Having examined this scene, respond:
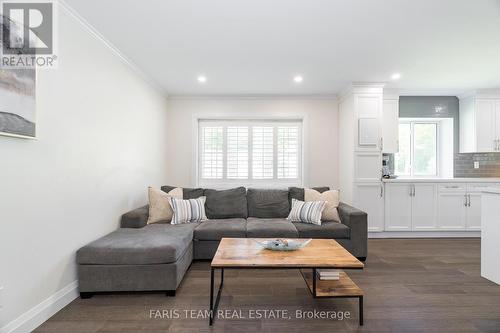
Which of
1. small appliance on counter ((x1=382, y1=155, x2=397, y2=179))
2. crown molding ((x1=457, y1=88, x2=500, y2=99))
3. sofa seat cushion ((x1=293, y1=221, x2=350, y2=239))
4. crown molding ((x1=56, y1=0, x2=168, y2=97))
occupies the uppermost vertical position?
crown molding ((x1=56, y1=0, x2=168, y2=97))

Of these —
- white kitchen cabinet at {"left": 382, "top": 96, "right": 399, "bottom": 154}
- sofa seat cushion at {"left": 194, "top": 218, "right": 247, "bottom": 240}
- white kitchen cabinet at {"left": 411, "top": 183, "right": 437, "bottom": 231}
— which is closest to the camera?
sofa seat cushion at {"left": 194, "top": 218, "right": 247, "bottom": 240}

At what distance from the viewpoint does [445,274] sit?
9.63 feet

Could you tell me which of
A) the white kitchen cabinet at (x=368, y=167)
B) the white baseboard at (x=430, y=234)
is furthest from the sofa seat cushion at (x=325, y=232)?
the white baseboard at (x=430, y=234)

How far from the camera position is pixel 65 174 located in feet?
7.29

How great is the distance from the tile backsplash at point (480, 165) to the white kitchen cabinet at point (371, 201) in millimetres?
1911

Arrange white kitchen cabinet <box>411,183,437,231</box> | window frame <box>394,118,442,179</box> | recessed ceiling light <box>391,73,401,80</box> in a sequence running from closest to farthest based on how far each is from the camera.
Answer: recessed ceiling light <box>391,73,401,80</box>, white kitchen cabinet <box>411,183,437,231</box>, window frame <box>394,118,442,179</box>

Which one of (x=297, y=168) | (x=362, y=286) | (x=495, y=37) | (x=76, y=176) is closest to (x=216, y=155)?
(x=297, y=168)

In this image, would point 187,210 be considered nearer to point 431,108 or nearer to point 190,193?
point 190,193

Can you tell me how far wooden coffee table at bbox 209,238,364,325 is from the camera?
195 cm

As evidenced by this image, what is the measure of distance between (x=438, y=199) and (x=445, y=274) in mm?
1855

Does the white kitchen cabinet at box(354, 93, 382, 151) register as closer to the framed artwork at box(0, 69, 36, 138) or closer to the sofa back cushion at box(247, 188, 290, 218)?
the sofa back cushion at box(247, 188, 290, 218)

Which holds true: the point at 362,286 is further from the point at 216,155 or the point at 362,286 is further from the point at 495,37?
the point at 216,155

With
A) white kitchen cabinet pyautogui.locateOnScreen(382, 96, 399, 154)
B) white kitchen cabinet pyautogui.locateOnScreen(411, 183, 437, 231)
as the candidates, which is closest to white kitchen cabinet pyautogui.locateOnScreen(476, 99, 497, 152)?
white kitchen cabinet pyautogui.locateOnScreen(411, 183, 437, 231)

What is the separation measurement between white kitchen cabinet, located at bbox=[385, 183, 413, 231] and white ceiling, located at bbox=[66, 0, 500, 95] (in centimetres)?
175
